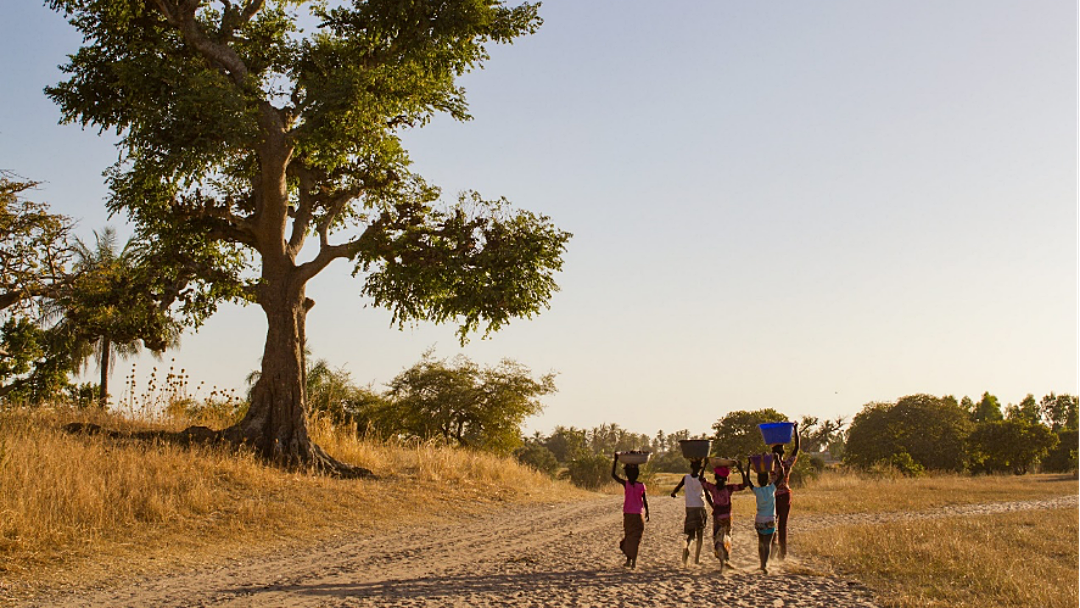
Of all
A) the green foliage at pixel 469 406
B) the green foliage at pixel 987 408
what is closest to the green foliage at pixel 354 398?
the green foliage at pixel 469 406

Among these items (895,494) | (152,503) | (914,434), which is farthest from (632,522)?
(914,434)

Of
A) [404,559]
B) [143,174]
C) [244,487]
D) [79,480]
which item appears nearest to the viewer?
[404,559]

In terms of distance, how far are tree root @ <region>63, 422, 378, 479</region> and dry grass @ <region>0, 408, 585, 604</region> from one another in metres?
0.54

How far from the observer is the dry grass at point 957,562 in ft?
28.9

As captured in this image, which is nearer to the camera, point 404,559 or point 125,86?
point 404,559

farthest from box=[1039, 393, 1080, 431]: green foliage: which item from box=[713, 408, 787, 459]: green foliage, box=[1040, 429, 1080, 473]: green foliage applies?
box=[713, 408, 787, 459]: green foliage

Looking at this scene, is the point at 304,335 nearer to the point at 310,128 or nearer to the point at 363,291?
the point at 363,291

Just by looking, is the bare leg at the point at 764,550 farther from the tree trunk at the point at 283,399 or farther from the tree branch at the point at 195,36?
the tree branch at the point at 195,36

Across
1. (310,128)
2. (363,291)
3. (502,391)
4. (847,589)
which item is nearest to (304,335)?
(363,291)

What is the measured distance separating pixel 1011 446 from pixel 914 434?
6.92 meters

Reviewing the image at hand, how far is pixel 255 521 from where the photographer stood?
40.4 feet

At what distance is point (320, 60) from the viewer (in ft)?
62.1

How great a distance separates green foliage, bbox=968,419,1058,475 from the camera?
49969 millimetres

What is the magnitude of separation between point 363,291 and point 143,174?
5.73m
